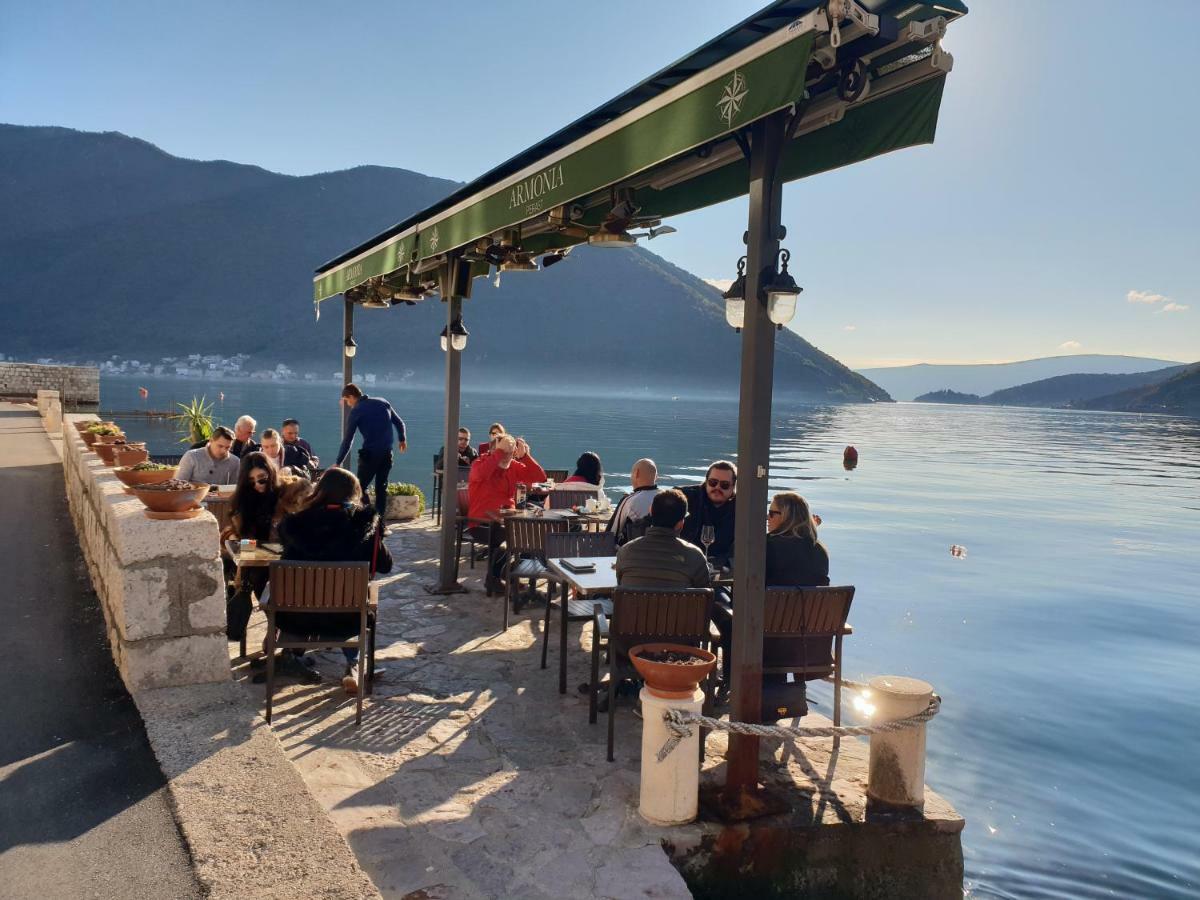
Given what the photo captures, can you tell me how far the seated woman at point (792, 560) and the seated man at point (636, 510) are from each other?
135 centimetres

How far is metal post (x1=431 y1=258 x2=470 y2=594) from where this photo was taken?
23.6ft

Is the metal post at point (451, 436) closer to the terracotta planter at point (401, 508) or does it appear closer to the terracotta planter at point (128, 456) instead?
the terracotta planter at point (128, 456)

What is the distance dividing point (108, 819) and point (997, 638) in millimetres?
11324

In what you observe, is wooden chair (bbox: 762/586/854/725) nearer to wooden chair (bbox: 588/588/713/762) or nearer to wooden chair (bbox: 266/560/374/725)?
wooden chair (bbox: 588/588/713/762)

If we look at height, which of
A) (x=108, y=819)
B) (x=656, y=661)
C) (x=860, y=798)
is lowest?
(x=860, y=798)

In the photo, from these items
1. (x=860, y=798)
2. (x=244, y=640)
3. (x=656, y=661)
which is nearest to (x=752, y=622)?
(x=656, y=661)

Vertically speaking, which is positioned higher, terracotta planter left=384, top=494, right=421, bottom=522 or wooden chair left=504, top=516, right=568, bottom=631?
wooden chair left=504, top=516, right=568, bottom=631

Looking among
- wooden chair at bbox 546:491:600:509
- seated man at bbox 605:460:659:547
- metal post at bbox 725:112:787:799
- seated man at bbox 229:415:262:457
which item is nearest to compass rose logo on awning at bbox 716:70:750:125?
metal post at bbox 725:112:787:799

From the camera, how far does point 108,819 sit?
9.62ft

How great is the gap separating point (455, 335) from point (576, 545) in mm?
2611

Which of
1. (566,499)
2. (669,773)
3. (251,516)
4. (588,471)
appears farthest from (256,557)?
(588,471)

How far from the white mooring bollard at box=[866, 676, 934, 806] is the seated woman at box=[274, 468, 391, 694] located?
281 cm

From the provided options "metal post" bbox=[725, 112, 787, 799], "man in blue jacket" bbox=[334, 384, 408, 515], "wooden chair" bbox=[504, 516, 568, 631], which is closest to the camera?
"metal post" bbox=[725, 112, 787, 799]

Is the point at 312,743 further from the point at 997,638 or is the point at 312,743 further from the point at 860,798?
the point at 997,638
